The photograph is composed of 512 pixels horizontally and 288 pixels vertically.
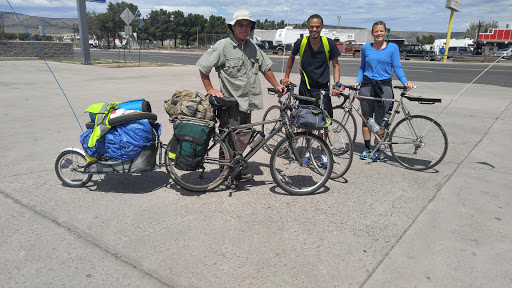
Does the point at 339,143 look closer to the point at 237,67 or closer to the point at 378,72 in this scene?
the point at 378,72

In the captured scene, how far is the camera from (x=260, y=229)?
11.0 feet

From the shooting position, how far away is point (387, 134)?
16.9 feet

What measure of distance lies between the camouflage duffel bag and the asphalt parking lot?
0.93 meters

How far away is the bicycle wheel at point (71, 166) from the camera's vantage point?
4.14 metres

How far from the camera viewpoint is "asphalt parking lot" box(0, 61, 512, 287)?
2.70m

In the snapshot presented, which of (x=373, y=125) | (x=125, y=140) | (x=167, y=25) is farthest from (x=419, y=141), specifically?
(x=167, y=25)

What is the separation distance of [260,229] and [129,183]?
1.92m

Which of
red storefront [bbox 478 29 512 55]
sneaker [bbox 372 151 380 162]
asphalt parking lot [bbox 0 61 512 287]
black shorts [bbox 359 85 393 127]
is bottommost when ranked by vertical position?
asphalt parking lot [bbox 0 61 512 287]

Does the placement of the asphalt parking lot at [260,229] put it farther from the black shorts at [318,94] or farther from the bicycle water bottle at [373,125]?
the black shorts at [318,94]

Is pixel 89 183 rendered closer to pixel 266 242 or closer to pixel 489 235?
pixel 266 242

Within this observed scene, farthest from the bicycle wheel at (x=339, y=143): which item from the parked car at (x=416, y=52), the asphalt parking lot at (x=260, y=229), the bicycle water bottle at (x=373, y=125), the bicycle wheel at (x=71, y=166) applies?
the parked car at (x=416, y=52)

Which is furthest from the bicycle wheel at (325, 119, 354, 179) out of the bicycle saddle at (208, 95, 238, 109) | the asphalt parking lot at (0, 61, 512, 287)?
the bicycle saddle at (208, 95, 238, 109)

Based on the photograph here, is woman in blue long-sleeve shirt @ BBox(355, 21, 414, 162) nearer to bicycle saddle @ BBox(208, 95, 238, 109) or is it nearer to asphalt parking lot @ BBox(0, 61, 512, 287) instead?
asphalt parking lot @ BBox(0, 61, 512, 287)

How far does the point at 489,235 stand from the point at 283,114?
2298 mm
